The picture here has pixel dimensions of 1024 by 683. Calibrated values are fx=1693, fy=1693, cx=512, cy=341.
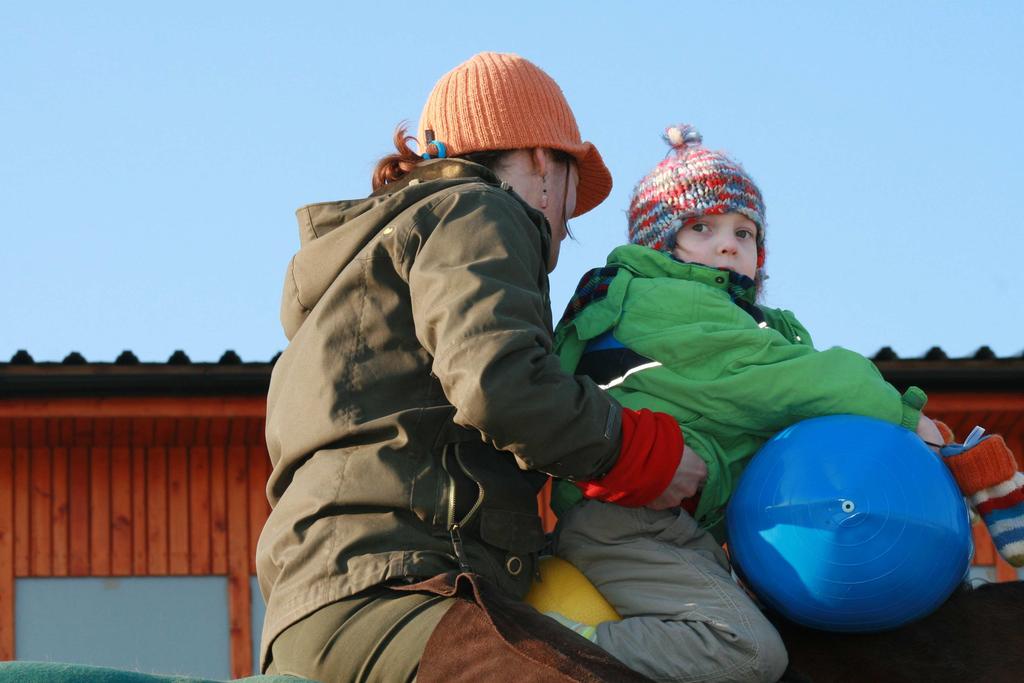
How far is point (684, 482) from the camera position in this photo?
4.14 m

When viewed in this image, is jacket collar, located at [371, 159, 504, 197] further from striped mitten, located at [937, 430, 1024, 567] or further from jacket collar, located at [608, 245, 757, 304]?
striped mitten, located at [937, 430, 1024, 567]

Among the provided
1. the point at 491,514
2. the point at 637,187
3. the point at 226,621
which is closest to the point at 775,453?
the point at 491,514

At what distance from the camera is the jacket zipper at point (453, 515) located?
3.79m

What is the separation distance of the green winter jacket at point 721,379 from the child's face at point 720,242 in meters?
0.41

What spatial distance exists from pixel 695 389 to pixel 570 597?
0.69 metres

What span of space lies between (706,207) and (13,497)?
820cm

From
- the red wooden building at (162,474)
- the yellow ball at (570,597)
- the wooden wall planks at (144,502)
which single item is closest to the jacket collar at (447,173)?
the yellow ball at (570,597)

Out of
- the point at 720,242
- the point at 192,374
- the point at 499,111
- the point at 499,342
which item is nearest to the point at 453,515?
the point at 499,342

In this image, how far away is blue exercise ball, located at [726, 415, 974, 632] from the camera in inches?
160

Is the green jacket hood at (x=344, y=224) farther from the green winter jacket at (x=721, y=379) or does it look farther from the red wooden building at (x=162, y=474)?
the red wooden building at (x=162, y=474)

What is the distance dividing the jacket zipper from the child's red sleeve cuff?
11.6 inches

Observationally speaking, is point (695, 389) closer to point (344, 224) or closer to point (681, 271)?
point (681, 271)

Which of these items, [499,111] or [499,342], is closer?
[499,342]

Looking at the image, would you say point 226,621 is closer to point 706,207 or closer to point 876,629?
point 706,207
